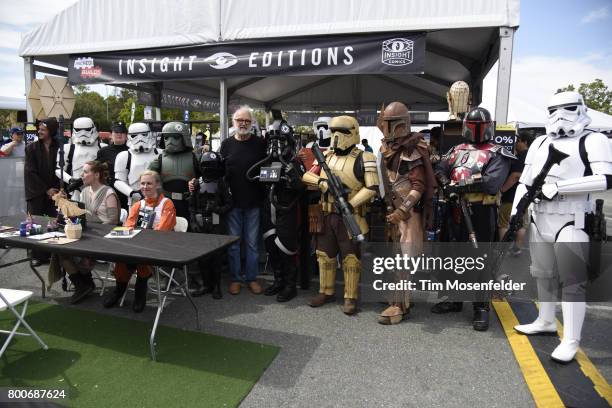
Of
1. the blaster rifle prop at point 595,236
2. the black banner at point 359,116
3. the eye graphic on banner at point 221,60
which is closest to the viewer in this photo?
the blaster rifle prop at point 595,236

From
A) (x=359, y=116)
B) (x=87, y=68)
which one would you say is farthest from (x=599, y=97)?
(x=87, y=68)

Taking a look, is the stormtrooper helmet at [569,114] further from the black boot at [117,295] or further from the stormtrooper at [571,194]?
the black boot at [117,295]

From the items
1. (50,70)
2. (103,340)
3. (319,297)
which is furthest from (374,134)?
(103,340)

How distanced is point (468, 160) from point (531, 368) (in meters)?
1.74

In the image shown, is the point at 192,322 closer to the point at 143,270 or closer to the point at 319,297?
the point at 143,270

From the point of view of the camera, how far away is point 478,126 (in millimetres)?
3723

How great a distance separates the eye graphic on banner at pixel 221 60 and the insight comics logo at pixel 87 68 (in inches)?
68.7

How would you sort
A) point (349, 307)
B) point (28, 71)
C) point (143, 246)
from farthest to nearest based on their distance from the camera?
point (28, 71)
point (349, 307)
point (143, 246)

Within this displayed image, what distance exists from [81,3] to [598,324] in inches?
283

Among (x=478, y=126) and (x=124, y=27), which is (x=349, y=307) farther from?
(x=124, y=27)

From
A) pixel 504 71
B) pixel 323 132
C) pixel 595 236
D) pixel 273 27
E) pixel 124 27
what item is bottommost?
pixel 595 236

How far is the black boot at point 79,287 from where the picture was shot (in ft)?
14.1

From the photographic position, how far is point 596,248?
3.52 metres

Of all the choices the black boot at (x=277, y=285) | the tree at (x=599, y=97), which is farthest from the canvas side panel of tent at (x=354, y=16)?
the tree at (x=599, y=97)
